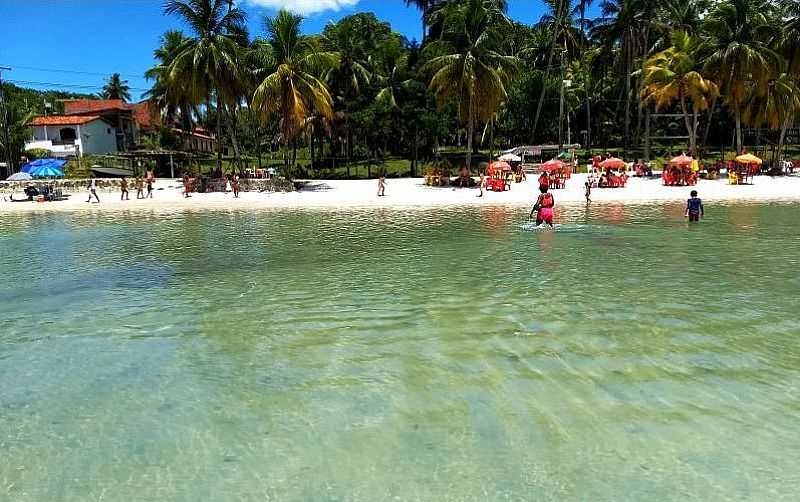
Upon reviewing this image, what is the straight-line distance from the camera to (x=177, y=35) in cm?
4603

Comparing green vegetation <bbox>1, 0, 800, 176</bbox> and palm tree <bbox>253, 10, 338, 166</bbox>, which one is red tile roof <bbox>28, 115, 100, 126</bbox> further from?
palm tree <bbox>253, 10, 338, 166</bbox>

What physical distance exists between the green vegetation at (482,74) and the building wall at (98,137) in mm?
7201

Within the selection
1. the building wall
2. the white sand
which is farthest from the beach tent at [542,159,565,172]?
the building wall

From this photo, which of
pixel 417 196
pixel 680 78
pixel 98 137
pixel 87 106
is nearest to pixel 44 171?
pixel 417 196

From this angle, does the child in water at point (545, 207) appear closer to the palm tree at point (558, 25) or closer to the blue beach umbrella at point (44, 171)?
the blue beach umbrella at point (44, 171)

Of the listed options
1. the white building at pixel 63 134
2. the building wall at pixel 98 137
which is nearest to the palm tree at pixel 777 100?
the white building at pixel 63 134

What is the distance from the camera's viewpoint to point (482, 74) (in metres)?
36.7

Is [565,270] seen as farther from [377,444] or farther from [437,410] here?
[377,444]

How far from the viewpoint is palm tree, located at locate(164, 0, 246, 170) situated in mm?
34906

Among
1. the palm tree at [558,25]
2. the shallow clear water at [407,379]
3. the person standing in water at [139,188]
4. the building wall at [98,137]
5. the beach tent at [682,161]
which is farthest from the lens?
the building wall at [98,137]

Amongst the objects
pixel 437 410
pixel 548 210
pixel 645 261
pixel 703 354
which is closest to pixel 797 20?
pixel 548 210

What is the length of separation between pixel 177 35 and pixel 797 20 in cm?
4326

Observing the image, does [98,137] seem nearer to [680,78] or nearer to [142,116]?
[142,116]

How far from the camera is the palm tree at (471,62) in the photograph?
36.3 meters
